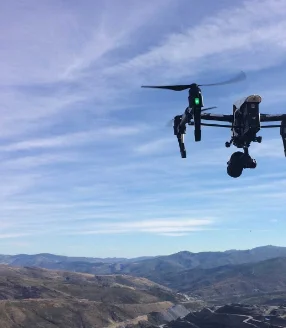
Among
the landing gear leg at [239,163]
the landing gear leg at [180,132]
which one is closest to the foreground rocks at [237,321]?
the landing gear leg at [239,163]

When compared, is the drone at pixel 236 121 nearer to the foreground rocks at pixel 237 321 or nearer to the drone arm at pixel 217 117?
the drone arm at pixel 217 117

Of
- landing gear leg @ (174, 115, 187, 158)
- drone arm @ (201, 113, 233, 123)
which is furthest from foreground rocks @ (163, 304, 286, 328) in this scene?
drone arm @ (201, 113, 233, 123)

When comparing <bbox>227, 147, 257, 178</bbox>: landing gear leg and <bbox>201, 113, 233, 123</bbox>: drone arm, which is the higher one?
<bbox>201, 113, 233, 123</bbox>: drone arm

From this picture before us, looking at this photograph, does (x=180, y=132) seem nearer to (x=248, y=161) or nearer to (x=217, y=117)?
(x=217, y=117)

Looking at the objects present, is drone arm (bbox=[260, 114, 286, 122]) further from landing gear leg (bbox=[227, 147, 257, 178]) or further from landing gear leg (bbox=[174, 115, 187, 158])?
landing gear leg (bbox=[174, 115, 187, 158])

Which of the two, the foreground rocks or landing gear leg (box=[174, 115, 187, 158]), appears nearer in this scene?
landing gear leg (box=[174, 115, 187, 158])

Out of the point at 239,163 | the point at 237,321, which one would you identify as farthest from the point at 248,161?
the point at 237,321

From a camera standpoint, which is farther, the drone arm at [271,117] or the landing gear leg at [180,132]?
the landing gear leg at [180,132]

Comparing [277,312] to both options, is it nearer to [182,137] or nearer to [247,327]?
[247,327]

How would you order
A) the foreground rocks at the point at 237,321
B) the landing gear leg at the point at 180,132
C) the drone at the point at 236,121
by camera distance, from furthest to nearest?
the foreground rocks at the point at 237,321, the landing gear leg at the point at 180,132, the drone at the point at 236,121
